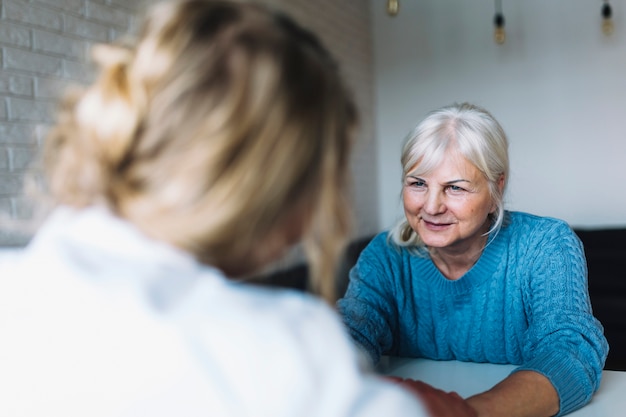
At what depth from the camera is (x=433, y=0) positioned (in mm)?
4219

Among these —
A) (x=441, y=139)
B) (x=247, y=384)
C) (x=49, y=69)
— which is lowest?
(x=247, y=384)

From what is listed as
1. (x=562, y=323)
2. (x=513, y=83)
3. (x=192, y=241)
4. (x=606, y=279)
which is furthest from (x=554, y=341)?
(x=513, y=83)

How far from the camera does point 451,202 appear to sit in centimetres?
145

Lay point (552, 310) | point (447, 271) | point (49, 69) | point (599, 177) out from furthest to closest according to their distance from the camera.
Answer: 1. point (599, 177)
2. point (49, 69)
3. point (447, 271)
4. point (552, 310)

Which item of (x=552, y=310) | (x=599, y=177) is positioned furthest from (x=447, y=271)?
(x=599, y=177)

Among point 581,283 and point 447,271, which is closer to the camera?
point 581,283

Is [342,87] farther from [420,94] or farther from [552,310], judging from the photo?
[420,94]

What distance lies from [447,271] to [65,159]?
111cm

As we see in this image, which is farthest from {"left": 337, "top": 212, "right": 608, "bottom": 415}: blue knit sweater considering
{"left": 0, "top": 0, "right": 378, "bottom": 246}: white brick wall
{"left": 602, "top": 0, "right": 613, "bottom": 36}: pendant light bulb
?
{"left": 602, "top": 0, "right": 613, "bottom": 36}: pendant light bulb

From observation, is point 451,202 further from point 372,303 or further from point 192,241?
point 192,241

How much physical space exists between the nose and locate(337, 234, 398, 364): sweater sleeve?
0.19 m

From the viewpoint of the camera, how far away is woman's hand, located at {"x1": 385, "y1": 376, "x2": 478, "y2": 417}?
83cm

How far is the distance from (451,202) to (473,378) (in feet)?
1.36

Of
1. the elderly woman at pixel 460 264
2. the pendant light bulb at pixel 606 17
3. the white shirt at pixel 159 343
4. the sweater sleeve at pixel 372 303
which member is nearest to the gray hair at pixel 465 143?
the elderly woman at pixel 460 264
